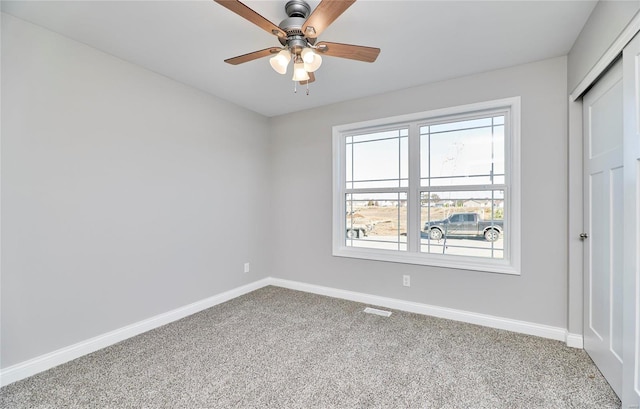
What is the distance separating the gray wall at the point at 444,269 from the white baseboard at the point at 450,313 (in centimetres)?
5

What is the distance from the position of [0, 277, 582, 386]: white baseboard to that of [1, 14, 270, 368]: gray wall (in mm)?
63

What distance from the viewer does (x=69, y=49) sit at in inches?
83.7

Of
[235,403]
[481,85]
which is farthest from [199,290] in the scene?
[481,85]

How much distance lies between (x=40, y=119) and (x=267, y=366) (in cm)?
240

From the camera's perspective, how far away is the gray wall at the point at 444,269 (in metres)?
2.41

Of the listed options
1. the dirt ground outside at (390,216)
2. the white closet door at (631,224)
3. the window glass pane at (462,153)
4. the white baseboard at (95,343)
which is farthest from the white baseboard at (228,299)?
the window glass pane at (462,153)

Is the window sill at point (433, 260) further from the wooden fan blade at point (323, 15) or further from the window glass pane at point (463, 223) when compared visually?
the wooden fan blade at point (323, 15)

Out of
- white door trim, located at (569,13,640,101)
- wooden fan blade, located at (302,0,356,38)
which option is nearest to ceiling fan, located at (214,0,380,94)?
wooden fan blade, located at (302,0,356,38)

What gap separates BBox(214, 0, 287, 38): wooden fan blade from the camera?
4.39 feet

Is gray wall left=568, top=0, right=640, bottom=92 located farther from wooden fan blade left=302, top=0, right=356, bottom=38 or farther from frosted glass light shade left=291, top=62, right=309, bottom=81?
frosted glass light shade left=291, top=62, right=309, bottom=81

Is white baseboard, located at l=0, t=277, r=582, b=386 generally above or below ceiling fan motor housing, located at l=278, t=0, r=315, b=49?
below

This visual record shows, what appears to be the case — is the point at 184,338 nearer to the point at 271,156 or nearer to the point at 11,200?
the point at 11,200

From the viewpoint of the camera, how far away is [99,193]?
2309 millimetres

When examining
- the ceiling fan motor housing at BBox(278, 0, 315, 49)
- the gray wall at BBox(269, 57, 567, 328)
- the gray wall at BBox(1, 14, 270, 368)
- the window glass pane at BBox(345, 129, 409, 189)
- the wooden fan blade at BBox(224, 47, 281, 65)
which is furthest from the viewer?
the window glass pane at BBox(345, 129, 409, 189)
